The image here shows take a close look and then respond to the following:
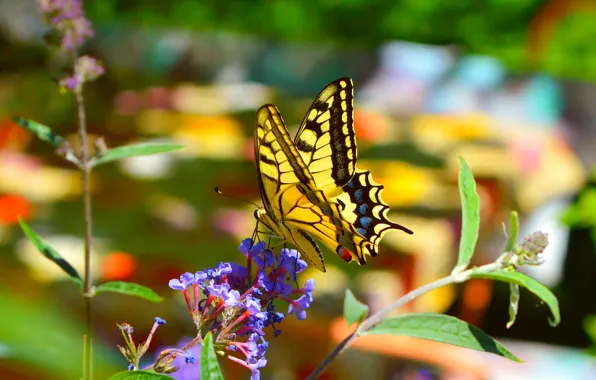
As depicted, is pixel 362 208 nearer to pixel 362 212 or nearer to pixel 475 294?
pixel 362 212

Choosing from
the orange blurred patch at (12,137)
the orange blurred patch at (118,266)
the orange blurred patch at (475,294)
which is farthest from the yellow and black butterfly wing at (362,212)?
the orange blurred patch at (12,137)

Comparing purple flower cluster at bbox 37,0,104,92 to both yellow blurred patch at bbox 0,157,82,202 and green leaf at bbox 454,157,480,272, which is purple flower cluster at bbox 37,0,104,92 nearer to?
green leaf at bbox 454,157,480,272

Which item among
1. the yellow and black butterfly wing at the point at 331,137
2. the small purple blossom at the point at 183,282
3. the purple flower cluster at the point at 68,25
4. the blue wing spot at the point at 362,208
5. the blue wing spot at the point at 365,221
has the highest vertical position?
the purple flower cluster at the point at 68,25

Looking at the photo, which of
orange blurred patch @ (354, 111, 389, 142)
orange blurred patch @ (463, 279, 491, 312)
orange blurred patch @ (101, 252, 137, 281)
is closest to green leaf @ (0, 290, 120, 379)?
orange blurred patch @ (101, 252, 137, 281)

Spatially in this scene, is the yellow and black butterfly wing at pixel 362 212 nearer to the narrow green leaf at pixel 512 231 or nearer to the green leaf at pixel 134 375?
the narrow green leaf at pixel 512 231

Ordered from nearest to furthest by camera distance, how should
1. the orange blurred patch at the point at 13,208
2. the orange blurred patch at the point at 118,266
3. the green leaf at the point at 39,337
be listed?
the green leaf at the point at 39,337 < the orange blurred patch at the point at 118,266 < the orange blurred patch at the point at 13,208

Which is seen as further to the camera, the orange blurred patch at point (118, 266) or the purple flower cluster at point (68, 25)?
the orange blurred patch at point (118, 266)
